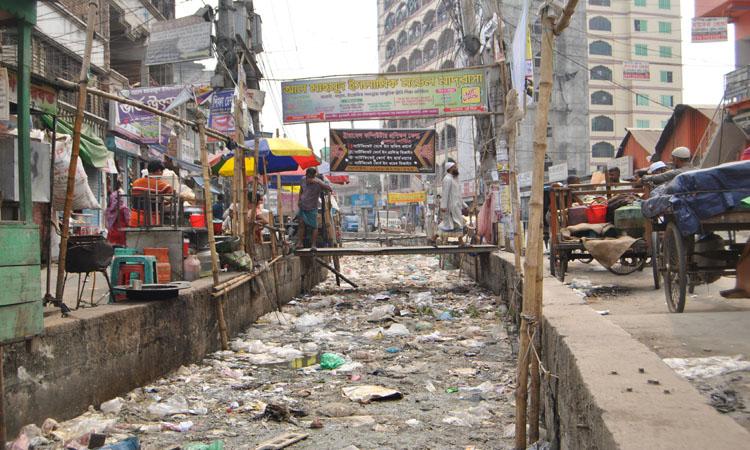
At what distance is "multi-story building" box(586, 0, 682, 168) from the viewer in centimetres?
4931

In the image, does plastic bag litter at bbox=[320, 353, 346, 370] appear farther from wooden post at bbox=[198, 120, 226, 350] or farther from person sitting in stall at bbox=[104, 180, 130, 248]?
person sitting in stall at bbox=[104, 180, 130, 248]

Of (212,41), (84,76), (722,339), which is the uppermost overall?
(212,41)

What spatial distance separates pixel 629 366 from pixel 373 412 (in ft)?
6.08

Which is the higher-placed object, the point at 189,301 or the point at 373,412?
the point at 189,301

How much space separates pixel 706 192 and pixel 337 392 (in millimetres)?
3080

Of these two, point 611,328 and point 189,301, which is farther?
point 189,301

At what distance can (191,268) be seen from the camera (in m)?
6.12

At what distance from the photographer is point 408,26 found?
52125 millimetres

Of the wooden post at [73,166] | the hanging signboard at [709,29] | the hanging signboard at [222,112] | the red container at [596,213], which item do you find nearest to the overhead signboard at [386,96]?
the hanging signboard at [222,112]

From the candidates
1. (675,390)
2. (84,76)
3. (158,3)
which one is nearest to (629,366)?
(675,390)

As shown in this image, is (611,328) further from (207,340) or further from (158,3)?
(158,3)

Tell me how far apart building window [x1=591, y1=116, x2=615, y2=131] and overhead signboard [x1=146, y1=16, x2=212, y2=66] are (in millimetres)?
41094

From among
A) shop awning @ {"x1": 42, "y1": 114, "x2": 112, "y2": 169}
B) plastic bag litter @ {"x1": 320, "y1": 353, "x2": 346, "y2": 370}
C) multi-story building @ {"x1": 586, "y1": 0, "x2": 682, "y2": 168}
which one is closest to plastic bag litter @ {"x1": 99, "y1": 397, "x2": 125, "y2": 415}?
plastic bag litter @ {"x1": 320, "y1": 353, "x2": 346, "y2": 370}

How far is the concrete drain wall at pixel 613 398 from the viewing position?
1.73 metres
